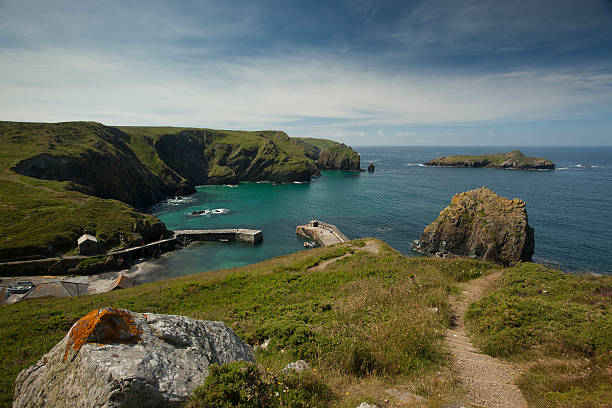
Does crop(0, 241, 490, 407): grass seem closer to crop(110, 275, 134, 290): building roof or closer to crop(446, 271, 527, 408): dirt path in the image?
crop(446, 271, 527, 408): dirt path

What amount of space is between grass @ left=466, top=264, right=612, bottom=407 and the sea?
40.0 meters

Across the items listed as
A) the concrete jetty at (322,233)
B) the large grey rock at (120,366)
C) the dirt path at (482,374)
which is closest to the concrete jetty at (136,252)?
the concrete jetty at (322,233)

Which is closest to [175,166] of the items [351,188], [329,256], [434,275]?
[351,188]

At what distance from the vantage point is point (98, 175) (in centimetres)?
9806

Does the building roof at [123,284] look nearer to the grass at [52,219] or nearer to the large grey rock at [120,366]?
the grass at [52,219]

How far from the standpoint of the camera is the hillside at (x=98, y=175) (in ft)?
184

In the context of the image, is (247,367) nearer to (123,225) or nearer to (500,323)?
(500,323)

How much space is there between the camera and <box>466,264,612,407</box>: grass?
713 cm

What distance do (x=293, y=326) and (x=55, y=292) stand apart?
126 feet

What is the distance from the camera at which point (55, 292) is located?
1319 inches

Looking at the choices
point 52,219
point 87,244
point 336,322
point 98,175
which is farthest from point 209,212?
point 336,322

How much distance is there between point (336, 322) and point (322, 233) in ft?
189

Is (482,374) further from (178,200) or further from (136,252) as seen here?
(178,200)

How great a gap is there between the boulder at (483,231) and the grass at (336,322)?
32802mm
